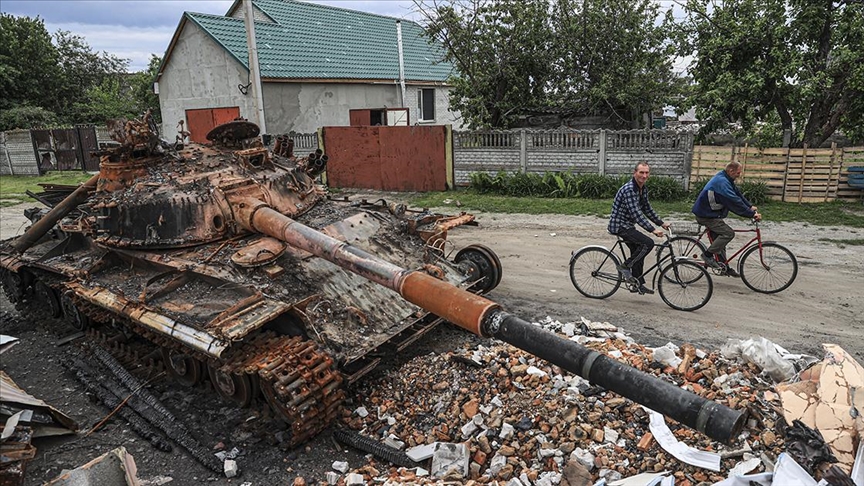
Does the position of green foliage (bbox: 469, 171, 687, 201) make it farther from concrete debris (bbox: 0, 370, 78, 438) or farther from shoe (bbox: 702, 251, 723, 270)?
concrete debris (bbox: 0, 370, 78, 438)

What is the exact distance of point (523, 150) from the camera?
1730cm

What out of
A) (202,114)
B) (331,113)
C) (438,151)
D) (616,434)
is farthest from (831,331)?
(202,114)

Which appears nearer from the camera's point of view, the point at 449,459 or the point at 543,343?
the point at 543,343

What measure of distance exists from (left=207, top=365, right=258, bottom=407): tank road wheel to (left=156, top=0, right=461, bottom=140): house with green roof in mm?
15812

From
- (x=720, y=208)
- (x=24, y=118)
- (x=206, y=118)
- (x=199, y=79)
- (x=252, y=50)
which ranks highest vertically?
(x=252, y=50)

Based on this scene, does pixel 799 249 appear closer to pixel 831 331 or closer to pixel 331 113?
pixel 831 331

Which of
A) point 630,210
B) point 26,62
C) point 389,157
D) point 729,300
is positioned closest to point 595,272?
point 630,210

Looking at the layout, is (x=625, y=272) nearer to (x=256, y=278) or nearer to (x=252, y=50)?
(x=256, y=278)

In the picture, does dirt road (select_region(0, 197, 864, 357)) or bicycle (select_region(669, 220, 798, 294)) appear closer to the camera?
dirt road (select_region(0, 197, 864, 357))

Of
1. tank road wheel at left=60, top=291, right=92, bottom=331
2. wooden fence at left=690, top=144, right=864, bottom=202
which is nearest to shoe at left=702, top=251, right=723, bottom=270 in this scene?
wooden fence at left=690, top=144, right=864, bottom=202

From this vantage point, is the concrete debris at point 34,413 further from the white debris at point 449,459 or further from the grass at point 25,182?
the grass at point 25,182

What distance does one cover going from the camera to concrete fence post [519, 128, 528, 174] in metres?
17.2

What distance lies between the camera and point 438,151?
1805 cm

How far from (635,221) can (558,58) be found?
1184 cm
